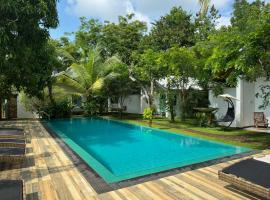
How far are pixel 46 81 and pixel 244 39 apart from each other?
31.9 feet

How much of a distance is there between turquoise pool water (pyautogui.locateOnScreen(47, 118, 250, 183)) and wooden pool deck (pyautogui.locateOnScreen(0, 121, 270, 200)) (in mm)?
642

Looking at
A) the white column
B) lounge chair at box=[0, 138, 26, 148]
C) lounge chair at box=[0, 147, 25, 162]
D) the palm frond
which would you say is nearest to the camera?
lounge chair at box=[0, 147, 25, 162]

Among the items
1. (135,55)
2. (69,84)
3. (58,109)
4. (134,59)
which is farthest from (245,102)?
(69,84)

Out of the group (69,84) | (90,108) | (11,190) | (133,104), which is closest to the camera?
(11,190)

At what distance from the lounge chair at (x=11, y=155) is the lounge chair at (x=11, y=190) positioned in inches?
78.0

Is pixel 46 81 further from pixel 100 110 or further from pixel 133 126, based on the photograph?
pixel 100 110

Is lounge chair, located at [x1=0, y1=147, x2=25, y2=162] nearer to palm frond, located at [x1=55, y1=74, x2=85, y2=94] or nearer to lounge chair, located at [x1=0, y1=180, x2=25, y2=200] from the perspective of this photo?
lounge chair, located at [x1=0, y1=180, x2=25, y2=200]

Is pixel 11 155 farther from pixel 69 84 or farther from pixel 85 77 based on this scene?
pixel 69 84

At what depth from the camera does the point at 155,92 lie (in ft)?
55.3

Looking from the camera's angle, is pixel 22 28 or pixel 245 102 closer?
pixel 22 28

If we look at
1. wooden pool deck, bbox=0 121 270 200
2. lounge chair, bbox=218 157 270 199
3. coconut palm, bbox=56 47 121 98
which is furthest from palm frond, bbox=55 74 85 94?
lounge chair, bbox=218 157 270 199

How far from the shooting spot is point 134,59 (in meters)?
18.2

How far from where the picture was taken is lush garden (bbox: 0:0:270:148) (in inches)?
315

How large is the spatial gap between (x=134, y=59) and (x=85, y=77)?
13.7 ft
